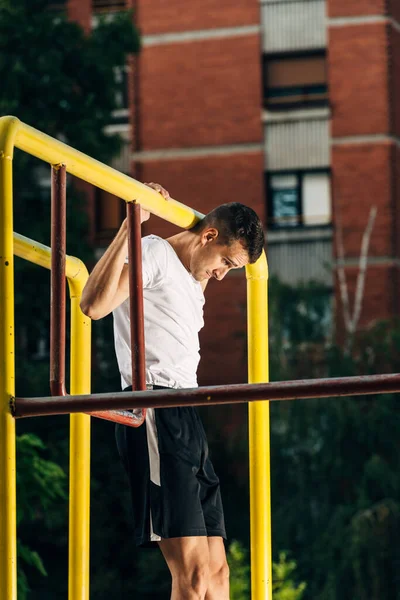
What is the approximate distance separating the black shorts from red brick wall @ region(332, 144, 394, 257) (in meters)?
21.2

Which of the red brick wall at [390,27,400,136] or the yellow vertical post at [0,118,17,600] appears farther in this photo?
the red brick wall at [390,27,400,136]

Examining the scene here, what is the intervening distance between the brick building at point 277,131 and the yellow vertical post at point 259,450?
66.3ft

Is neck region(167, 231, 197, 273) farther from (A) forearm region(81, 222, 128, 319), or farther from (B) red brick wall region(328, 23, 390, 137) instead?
(B) red brick wall region(328, 23, 390, 137)

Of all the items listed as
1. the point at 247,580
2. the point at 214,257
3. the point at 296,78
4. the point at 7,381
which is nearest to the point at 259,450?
the point at 214,257

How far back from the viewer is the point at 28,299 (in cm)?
2239

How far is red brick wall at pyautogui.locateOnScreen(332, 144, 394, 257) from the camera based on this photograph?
996 inches

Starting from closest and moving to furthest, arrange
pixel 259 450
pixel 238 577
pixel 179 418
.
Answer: pixel 179 418
pixel 259 450
pixel 238 577

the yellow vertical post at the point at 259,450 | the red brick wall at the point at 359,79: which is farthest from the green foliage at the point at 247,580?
the yellow vertical post at the point at 259,450

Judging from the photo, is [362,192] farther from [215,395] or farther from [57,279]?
[215,395]

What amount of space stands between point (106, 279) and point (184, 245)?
514 millimetres

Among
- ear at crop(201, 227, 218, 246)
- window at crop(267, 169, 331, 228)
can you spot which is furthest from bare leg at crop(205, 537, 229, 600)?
window at crop(267, 169, 331, 228)

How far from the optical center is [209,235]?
4227 mm

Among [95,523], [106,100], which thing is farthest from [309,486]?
[106,100]

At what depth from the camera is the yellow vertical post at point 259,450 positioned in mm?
4473
